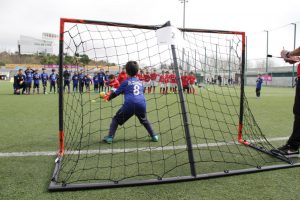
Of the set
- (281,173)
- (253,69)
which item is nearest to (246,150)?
(281,173)

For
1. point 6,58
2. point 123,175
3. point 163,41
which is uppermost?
point 6,58

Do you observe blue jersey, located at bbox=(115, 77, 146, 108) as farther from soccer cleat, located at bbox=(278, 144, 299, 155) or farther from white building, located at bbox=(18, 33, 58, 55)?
white building, located at bbox=(18, 33, 58, 55)

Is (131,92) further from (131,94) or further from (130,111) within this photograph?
(130,111)

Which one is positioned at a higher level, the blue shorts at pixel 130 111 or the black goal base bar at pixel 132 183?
the blue shorts at pixel 130 111

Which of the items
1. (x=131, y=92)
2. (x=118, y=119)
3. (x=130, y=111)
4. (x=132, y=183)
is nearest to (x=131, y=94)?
(x=131, y=92)

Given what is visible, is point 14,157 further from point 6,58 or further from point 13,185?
point 6,58

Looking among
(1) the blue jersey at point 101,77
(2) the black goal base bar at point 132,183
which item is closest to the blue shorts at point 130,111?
(2) the black goal base bar at point 132,183

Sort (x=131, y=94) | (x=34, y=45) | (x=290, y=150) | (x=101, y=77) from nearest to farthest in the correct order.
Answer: (x=290, y=150), (x=131, y=94), (x=101, y=77), (x=34, y=45)

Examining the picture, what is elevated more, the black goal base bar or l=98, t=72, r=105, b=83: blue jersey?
l=98, t=72, r=105, b=83: blue jersey

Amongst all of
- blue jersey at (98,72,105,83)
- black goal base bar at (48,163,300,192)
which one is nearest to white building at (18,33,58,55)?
blue jersey at (98,72,105,83)

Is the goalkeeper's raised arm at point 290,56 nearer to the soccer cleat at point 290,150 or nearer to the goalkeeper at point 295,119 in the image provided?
the goalkeeper at point 295,119

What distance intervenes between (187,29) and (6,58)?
311ft

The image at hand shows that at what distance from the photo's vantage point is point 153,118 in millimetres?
8703

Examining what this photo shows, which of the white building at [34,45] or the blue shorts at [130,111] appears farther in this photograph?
the white building at [34,45]
